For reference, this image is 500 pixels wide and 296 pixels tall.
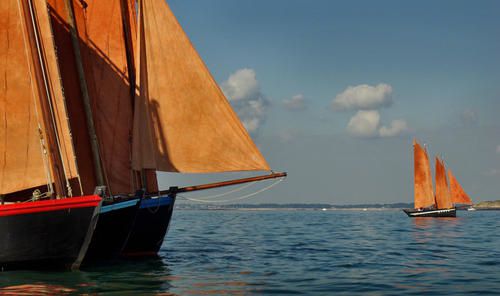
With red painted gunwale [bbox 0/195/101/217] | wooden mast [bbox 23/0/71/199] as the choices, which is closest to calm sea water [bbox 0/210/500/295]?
red painted gunwale [bbox 0/195/101/217]

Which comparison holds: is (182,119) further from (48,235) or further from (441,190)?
(441,190)

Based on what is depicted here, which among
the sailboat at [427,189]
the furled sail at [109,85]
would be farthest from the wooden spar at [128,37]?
the sailboat at [427,189]

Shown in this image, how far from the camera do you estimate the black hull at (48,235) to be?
20.7 metres

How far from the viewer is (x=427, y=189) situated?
87.2 metres

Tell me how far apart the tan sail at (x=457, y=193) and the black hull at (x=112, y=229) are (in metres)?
80.1

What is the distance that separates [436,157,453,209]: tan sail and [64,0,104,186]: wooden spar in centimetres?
6852

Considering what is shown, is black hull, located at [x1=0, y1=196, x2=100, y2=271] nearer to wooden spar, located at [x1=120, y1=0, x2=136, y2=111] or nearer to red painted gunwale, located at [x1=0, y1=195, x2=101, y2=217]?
red painted gunwale, located at [x1=0, y1=195, x2=101, y2=217]

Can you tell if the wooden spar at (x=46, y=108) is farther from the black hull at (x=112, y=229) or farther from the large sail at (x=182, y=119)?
the large sail at (x=182, y=119)

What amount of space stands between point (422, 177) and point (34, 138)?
71192 millimetres

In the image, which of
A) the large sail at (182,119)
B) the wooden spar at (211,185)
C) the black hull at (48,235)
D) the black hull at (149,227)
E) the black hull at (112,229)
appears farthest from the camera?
the wooden spar at (211,185)

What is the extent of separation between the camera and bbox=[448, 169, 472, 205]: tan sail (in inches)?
3880

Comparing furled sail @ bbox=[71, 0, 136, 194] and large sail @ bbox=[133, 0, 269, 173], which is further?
furled sail @ bbox=[71, 0, 136, 194]

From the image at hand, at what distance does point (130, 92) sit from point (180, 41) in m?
3.73

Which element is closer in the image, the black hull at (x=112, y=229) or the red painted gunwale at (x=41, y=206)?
the red painted gunwale at (x=41, y=206)
